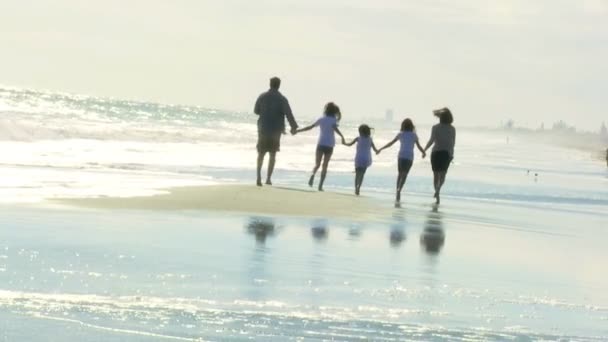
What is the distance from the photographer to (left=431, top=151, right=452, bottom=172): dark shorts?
23.0 metres

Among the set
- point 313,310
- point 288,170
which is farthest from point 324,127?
point 313,310

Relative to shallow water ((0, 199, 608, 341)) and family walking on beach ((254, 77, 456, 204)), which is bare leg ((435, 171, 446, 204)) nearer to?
family walking on beach ((254, 77, 456, 204))

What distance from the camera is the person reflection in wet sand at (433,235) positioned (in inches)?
536

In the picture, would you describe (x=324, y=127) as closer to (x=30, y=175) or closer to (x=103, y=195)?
(x=30, y=175)

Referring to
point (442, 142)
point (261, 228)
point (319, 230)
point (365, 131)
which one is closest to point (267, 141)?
point (365, 131)

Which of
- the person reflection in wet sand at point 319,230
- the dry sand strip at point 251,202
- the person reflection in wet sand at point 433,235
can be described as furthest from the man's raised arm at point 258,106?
the person reflection in wet sand at point 319,230

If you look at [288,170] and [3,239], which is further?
[288,170]

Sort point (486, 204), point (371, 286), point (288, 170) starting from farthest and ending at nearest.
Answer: point (288, 170) < point (486, 204) < point (371, 286)

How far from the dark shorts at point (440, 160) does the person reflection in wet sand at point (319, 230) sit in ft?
24.5

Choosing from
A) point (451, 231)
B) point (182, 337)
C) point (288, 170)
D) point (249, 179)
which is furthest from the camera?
point (288, 170)

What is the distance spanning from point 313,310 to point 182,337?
146 centimetres

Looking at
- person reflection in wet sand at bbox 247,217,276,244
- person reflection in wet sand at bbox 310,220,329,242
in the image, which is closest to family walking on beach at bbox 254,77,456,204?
person reflection in wet sand at bbox 310,220,329,242

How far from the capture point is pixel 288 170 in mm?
34438

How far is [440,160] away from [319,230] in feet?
29.0
